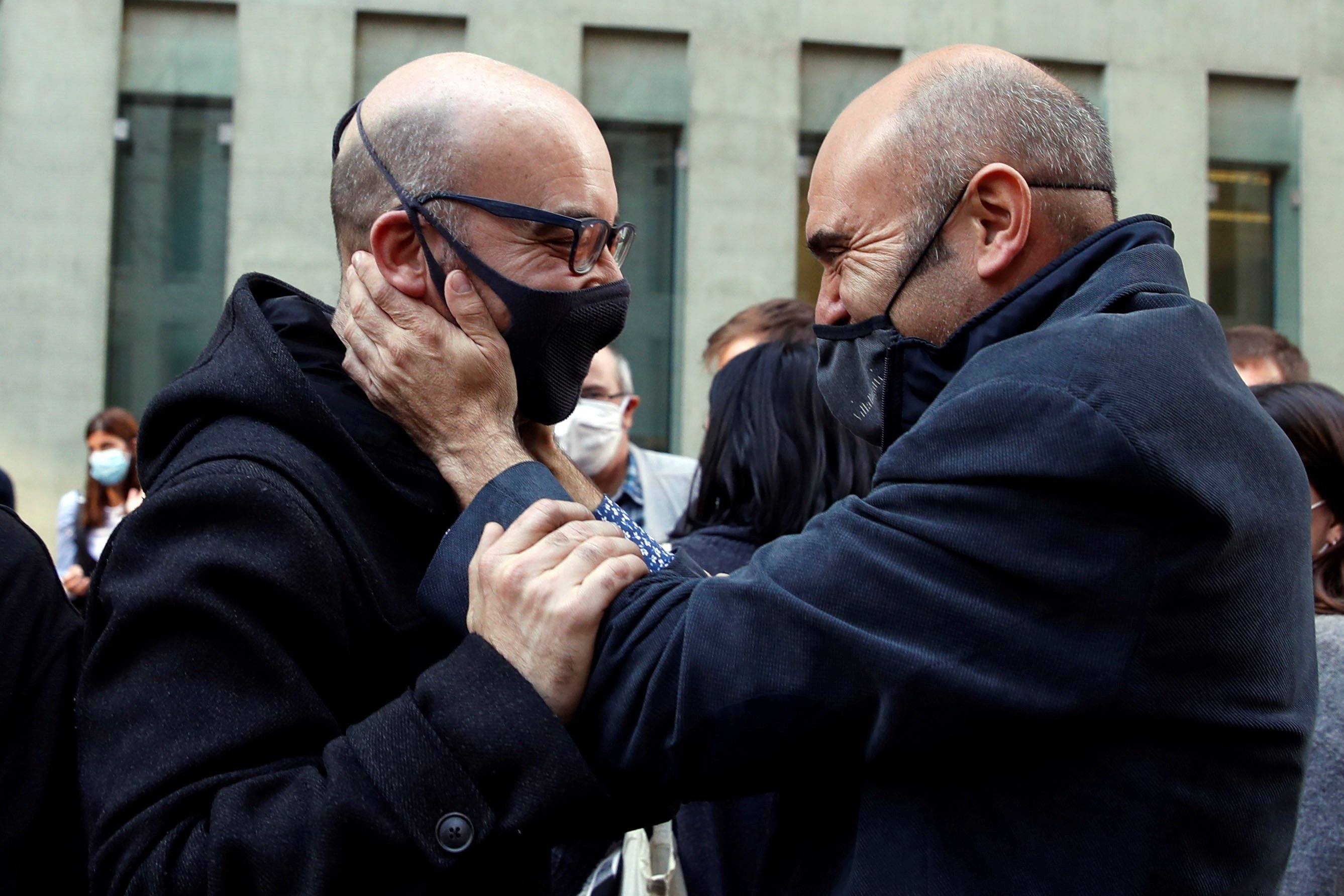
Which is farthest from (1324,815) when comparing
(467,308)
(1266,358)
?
(1266,358)

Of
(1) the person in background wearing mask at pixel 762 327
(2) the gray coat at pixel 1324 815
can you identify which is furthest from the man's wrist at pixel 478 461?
(1) the person in background wearing mask at pixel 762 327

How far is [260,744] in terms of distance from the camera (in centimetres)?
150

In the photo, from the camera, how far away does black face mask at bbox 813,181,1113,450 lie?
1936mm

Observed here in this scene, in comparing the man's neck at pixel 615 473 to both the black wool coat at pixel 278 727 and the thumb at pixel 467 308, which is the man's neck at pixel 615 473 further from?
the black wool coat at pixel 278 727

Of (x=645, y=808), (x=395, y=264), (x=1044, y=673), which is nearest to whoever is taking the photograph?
(x=1044, y=673)

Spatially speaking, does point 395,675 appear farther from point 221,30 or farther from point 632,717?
point 221,30

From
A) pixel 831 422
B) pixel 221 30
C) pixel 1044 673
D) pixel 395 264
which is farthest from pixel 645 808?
pixel 221 30

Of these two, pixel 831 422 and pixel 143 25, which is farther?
pixel 143 25

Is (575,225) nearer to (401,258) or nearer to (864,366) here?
(401,258)

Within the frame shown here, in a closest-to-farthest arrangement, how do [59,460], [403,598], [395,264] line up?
[403,598]
[395,264]
[59,460]

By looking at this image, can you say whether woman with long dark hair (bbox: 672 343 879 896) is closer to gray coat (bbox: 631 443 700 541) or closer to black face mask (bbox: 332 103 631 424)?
black face mask (bbox: 332 103 631 424)

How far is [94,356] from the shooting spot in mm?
9656

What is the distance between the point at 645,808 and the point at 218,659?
56cm

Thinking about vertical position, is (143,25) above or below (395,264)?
above
